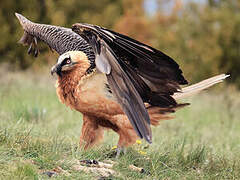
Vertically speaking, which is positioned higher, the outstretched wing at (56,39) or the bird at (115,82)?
the outstretched wing at (56,39)

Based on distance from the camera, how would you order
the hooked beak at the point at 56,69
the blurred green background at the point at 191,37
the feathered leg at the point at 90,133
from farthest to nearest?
the blurred green background at the point at 191,37 → the feathered leg at the point at 90,133 → the hooked beak at the point at 56,69

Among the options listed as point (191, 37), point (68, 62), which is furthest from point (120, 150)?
point (191, 37)

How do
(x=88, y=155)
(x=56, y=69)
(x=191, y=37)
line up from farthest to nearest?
(x=191, y=37) < (x=56, y=69) < (x=88, y=155)

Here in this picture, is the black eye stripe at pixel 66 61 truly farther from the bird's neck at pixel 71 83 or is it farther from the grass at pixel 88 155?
the grass at pixel 88 155

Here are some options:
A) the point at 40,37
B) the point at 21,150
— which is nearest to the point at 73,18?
the point at 40,37

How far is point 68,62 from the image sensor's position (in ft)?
15.1

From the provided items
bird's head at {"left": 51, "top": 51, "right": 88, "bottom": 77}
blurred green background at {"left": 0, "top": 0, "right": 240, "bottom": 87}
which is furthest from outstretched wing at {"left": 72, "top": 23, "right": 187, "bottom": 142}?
blurred green background at {"left": 0, "top": 0, "right": 240, "bottom": 87}

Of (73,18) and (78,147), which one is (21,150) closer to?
(78,147)

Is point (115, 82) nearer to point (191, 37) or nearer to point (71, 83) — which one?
point (71, 83)

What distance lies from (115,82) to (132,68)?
418 millimetres

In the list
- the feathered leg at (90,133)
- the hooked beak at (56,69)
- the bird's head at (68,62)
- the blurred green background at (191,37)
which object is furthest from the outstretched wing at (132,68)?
the blurred green background at (191,37)

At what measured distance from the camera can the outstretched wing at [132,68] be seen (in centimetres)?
393

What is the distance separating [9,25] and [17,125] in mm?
13023

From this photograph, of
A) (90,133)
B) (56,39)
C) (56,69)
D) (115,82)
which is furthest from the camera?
(56,39)
